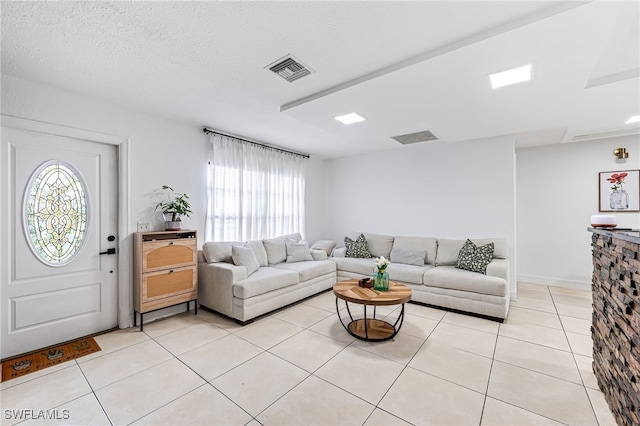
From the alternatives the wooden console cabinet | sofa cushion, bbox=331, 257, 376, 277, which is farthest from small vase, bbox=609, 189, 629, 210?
the wooden console cabinet

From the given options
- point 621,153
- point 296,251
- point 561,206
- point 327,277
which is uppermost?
point 621,153

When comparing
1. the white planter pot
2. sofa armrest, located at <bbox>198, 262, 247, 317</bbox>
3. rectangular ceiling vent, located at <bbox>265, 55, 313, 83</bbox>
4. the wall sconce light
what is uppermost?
rectangular ceiling vent, located at <bbox>265, 55, 313, 83</bbox>

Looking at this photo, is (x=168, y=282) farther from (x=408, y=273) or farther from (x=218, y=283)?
(x=408, y=273)

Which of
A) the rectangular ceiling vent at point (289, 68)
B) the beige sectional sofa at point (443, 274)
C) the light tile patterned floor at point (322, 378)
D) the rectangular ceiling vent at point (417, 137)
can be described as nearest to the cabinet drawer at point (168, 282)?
the light tile patterned floor at point (322, 378)

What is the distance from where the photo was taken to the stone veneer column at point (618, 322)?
55.8 inches

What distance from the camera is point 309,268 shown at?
4168mm

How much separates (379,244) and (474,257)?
167 cm

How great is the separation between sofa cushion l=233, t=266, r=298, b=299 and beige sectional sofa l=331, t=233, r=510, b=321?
4.55 ft

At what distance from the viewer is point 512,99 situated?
2.74 m

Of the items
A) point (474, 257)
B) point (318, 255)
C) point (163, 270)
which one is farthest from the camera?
point (318, 255)

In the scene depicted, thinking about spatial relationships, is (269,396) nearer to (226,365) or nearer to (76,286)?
(226,365)

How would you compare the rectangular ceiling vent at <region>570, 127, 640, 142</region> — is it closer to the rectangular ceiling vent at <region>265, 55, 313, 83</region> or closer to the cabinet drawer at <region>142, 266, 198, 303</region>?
the rectangular ceiling vent at <region>265, 55, 313, 83</region>

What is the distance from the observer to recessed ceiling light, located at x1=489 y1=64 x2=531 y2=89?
2.18 metres

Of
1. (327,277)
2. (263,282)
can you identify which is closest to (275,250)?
(327,277)
